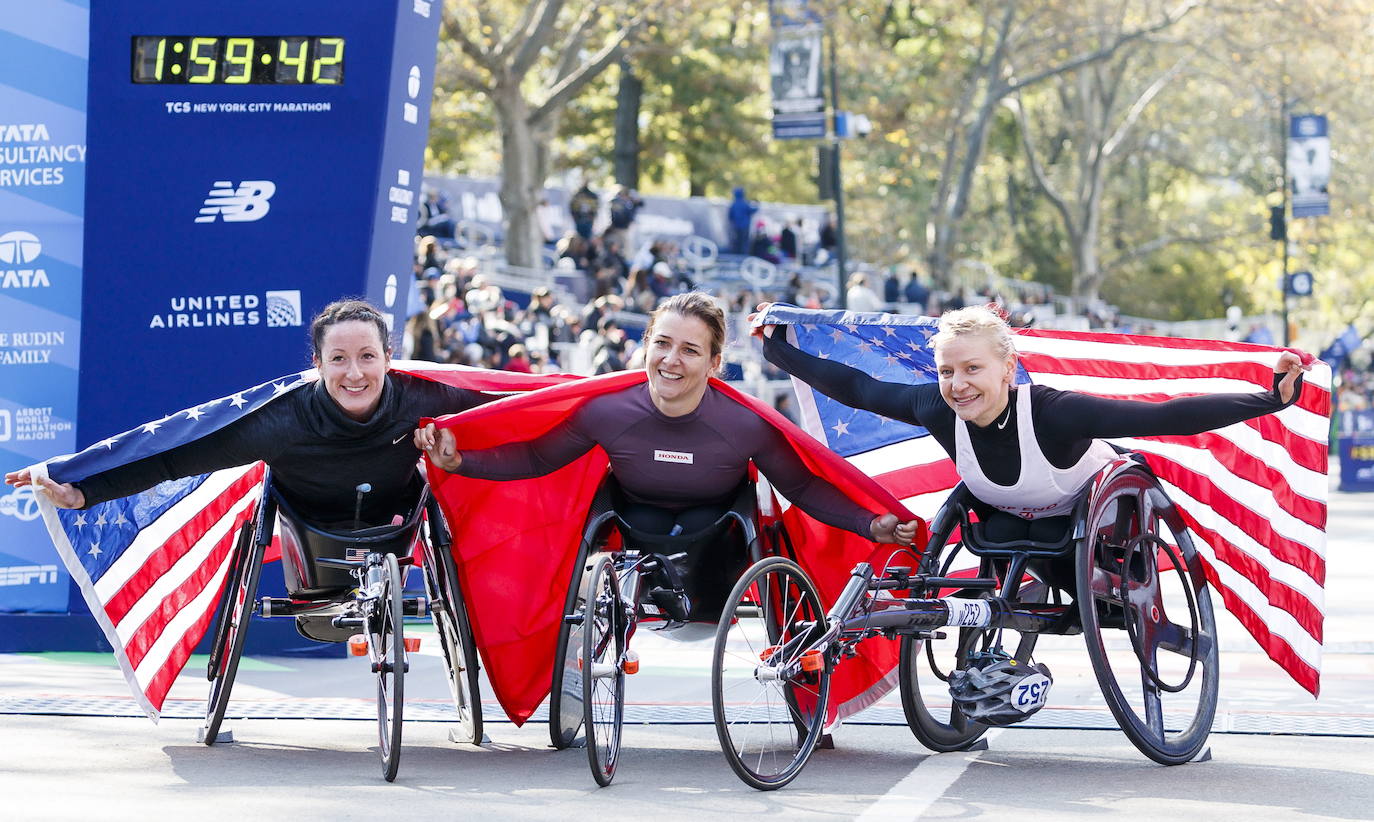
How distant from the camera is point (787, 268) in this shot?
32.9 meters

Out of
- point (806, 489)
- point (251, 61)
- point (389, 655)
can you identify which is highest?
point (251, 61)

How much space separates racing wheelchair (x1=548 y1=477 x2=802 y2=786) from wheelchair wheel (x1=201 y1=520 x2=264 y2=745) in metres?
1.18

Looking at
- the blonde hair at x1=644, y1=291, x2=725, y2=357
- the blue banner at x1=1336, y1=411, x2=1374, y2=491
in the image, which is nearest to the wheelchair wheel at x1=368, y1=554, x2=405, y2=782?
the blonde hair at x1=644, y1=291, x2=725, y2=357

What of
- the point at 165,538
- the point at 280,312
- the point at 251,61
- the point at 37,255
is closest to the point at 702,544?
the point at 165,538

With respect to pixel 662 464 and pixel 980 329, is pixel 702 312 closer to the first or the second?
pixel 662 464

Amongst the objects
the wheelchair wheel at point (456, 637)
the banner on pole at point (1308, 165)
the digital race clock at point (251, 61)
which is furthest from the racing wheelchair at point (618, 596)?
the banner on pole at point (1308, 165)

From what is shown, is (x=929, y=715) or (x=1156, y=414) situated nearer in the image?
(x=1156, y=414)

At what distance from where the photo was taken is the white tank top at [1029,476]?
22.4ft

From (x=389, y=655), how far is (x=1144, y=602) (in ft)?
8.98

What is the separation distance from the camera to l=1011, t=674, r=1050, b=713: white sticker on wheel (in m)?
6.72

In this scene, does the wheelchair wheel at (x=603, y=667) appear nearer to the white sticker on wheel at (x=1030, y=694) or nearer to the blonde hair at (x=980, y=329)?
the white sticker on wheel at (x=1030, y=694)

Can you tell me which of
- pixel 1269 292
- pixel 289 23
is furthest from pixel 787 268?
pixel 1269 292

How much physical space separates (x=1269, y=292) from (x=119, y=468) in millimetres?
67423

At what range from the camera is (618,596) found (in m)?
6.57
